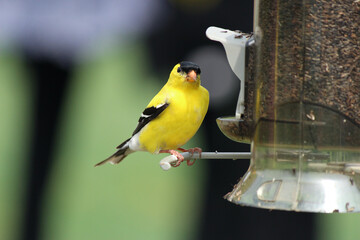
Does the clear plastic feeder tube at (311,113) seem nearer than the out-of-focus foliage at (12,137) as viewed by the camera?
Yes

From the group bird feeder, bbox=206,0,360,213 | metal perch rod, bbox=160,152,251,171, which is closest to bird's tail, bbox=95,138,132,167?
metal perch rod, bbox=160,152,251,171

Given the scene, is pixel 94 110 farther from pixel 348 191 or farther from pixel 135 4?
pixel 348 191

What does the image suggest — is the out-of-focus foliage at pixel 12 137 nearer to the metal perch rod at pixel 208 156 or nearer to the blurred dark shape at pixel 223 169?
the blurred dark shape at pixel 223 169

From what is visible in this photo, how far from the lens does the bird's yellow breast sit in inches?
118

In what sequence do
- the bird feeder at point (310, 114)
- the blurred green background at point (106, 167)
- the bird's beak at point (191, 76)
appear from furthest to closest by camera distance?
1. the blurred green background at point (106, 167)
2. the bird's beak at point (191, 76)
3. the bird feeder at point (310, 114)

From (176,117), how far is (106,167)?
21.2ft

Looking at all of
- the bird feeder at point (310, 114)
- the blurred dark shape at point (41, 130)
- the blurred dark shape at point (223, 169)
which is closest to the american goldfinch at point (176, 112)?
the bird feeder at point (310, 114)

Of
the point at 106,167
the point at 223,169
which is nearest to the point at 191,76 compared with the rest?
the point at 223,169

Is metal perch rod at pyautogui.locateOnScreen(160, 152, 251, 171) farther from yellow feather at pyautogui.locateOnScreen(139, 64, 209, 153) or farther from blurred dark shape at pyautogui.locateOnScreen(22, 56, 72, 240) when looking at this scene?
blurred dark shape at pyautogui.locateOnScreen(22, 56, 72, 240)

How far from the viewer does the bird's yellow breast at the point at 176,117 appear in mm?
3000

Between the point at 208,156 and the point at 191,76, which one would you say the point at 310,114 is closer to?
the point at 208,156

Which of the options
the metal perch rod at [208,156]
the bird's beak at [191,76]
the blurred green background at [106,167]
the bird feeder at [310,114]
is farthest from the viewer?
the blurred green background at [106,167]

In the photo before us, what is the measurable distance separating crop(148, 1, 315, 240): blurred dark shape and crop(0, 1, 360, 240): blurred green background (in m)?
0.02

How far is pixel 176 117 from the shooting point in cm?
300
